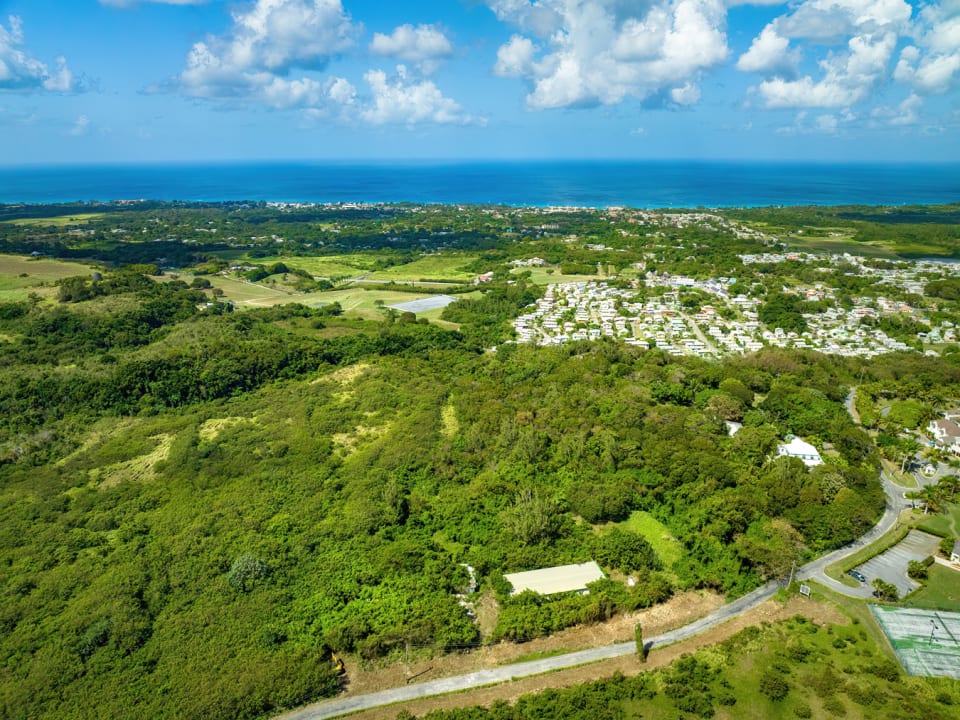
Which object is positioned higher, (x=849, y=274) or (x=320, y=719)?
(x=849, y=274)

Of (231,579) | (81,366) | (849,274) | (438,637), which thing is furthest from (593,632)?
(849,274)

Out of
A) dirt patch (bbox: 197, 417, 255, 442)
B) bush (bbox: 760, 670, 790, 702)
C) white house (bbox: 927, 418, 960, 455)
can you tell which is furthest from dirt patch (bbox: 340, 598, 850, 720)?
dirt patch (bbox: 197, 417, 255, 442)

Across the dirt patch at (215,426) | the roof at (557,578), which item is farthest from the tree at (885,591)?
the dirt patch at (215,426)

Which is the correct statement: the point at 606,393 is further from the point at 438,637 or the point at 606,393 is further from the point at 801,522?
the point at 438,637

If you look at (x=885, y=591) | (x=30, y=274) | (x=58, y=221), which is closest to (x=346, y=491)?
(x=885, y=591)

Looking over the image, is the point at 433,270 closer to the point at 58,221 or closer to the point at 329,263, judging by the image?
the point at 329,263

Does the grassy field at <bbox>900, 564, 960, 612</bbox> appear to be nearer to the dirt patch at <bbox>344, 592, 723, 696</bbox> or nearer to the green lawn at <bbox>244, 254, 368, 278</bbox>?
the dirt patch at <bbox>344, 592, 723, 696</bbox>
